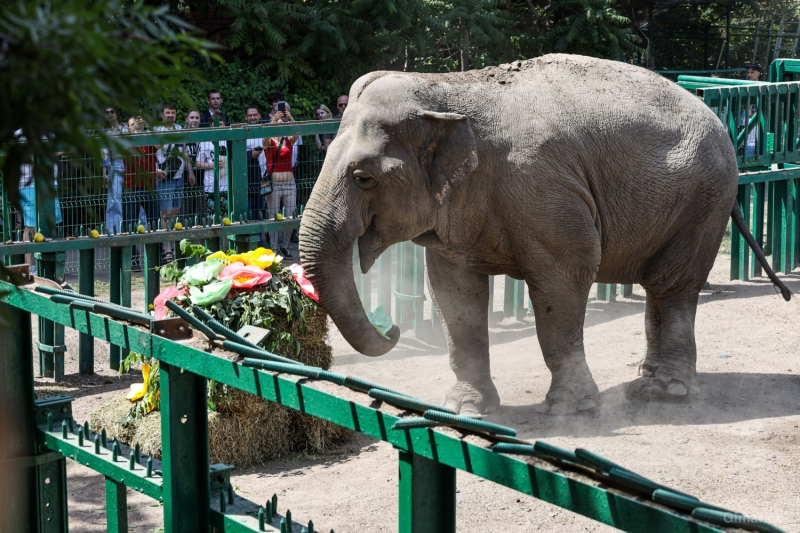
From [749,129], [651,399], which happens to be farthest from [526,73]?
[749,129]

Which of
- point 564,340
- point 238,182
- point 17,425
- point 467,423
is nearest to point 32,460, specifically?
point 17,425

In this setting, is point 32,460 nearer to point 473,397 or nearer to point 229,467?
point 229,467

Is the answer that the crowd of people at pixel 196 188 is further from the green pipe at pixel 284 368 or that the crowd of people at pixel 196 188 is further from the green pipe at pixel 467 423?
the green pipe at pixel 467 423

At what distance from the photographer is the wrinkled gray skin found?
19.5ft

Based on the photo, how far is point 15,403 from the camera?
3430 mm

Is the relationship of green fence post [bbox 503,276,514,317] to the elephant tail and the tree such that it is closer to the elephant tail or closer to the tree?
the elephant tail

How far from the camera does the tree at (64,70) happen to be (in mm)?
1284

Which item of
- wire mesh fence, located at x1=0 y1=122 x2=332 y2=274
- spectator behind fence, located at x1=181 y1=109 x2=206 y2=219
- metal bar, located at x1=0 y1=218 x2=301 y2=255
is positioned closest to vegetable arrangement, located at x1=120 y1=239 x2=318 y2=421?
wire mesh fence, located at x1=0 y1=122 x2=332 y2=274

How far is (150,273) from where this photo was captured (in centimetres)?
819

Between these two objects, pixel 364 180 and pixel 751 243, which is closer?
pixel 364 180

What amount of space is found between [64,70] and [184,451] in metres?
1.67

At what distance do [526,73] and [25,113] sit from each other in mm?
5401

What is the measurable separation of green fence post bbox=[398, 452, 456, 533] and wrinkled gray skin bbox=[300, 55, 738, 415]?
3715 mm

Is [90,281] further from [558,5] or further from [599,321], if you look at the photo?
[558,5]
